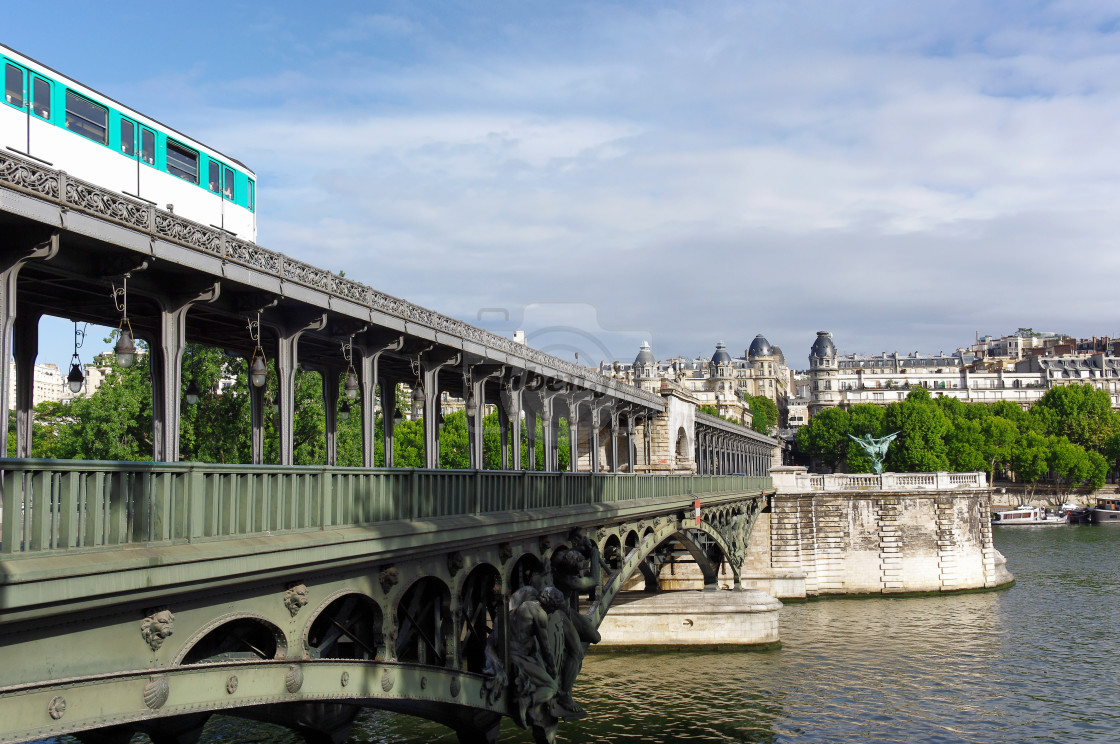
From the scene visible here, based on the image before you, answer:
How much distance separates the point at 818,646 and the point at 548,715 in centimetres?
2592

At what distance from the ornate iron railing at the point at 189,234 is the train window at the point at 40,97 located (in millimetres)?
3254

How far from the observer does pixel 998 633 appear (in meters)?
43.3

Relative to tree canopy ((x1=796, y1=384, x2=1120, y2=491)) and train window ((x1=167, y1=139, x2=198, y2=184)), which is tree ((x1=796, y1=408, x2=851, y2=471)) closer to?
tree canopy ((x1=796, y1=384, x2=1120, y2=491))

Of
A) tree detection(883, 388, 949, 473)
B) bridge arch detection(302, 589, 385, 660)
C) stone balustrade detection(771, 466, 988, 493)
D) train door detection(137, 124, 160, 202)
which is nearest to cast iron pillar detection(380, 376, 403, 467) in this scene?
train door detection(137, 124, 160, 202)

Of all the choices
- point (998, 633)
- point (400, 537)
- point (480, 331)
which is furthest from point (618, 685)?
point (400, 537)

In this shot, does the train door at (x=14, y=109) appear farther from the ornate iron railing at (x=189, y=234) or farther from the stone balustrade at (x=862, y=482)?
the stone balustrade at (x=862, y=482)

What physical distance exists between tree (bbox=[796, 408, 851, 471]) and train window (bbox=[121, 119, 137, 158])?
135 metres

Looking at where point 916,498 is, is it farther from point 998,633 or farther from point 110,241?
point 110,241

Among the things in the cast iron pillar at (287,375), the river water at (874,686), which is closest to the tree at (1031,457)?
the river water at (874,686)

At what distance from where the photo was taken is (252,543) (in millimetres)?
11359

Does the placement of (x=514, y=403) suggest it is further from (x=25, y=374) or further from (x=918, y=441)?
(x=918, y=441)

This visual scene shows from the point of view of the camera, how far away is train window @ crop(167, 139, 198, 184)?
18.4 metres

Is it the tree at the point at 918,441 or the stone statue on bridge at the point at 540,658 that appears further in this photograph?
the tree at the point at 918,441

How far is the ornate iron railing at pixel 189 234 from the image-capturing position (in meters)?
11.3
